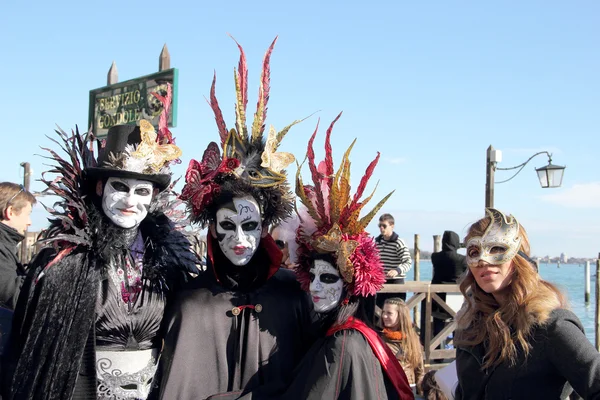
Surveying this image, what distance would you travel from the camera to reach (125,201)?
364 cm

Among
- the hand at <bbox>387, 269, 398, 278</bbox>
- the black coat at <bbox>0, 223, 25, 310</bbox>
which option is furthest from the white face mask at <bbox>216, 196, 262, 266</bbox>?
the hand at <bbox>387, 269, 398, 278</bbox>

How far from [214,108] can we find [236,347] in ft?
4.89

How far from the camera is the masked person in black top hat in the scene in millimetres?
3381

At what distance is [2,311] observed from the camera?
4.02 metres

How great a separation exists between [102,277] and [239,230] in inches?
32.0

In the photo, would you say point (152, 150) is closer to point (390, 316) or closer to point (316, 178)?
point (316, 178)

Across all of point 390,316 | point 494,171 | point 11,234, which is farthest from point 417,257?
point 11,234

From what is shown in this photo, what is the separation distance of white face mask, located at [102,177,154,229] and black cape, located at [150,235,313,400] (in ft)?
1.59

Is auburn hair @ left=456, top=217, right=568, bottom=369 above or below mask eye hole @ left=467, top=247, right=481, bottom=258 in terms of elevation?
below

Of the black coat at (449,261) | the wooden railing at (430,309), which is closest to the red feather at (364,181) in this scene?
the wooden railing at (430,309)

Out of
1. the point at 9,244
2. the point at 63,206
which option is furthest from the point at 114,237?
the point at 9,244

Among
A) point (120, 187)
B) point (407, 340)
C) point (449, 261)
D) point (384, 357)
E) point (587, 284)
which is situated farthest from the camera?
point (587, 284)

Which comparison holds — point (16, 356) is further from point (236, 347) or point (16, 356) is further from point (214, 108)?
point (214, 108)

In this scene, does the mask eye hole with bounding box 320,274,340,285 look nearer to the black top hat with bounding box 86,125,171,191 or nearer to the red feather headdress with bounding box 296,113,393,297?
the red feather headdress with bounding box 296,113,393,297
